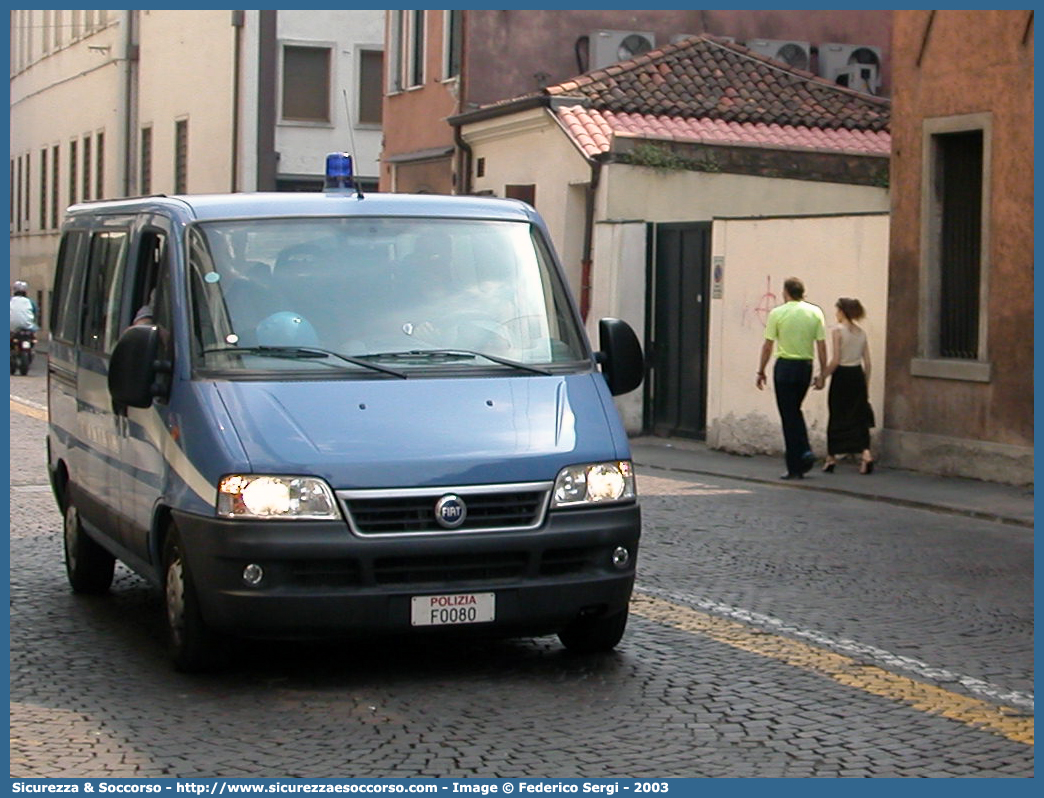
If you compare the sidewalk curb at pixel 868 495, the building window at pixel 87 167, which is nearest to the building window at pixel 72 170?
the building window at pixel 87 167

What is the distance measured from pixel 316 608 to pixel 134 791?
1.51 meters

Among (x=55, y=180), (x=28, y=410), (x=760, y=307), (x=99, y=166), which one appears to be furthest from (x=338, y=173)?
(x=55, y=180)

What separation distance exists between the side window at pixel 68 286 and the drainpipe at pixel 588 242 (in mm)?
14947

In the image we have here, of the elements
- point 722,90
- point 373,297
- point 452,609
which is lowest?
point 452,609

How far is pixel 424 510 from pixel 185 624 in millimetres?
1109

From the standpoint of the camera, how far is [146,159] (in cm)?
5091

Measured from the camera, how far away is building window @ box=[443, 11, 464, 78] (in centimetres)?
3250

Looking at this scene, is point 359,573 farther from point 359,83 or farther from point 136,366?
point 359,83

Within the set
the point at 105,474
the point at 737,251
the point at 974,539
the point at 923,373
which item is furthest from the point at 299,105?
the point at 105,474

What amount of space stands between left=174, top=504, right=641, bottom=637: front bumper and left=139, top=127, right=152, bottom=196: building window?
43698mm

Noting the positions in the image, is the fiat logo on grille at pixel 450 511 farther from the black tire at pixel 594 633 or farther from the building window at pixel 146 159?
the building window at pixel 146 159

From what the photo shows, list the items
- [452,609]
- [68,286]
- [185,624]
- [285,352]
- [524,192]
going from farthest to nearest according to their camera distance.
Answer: [524,192], [68,286], [285,352], [185,624], [452,609]

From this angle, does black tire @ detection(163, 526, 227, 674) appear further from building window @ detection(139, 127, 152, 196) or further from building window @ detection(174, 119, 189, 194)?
building window @ detection(139, 127, 152, 196)

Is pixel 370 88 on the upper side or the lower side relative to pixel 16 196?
upper
